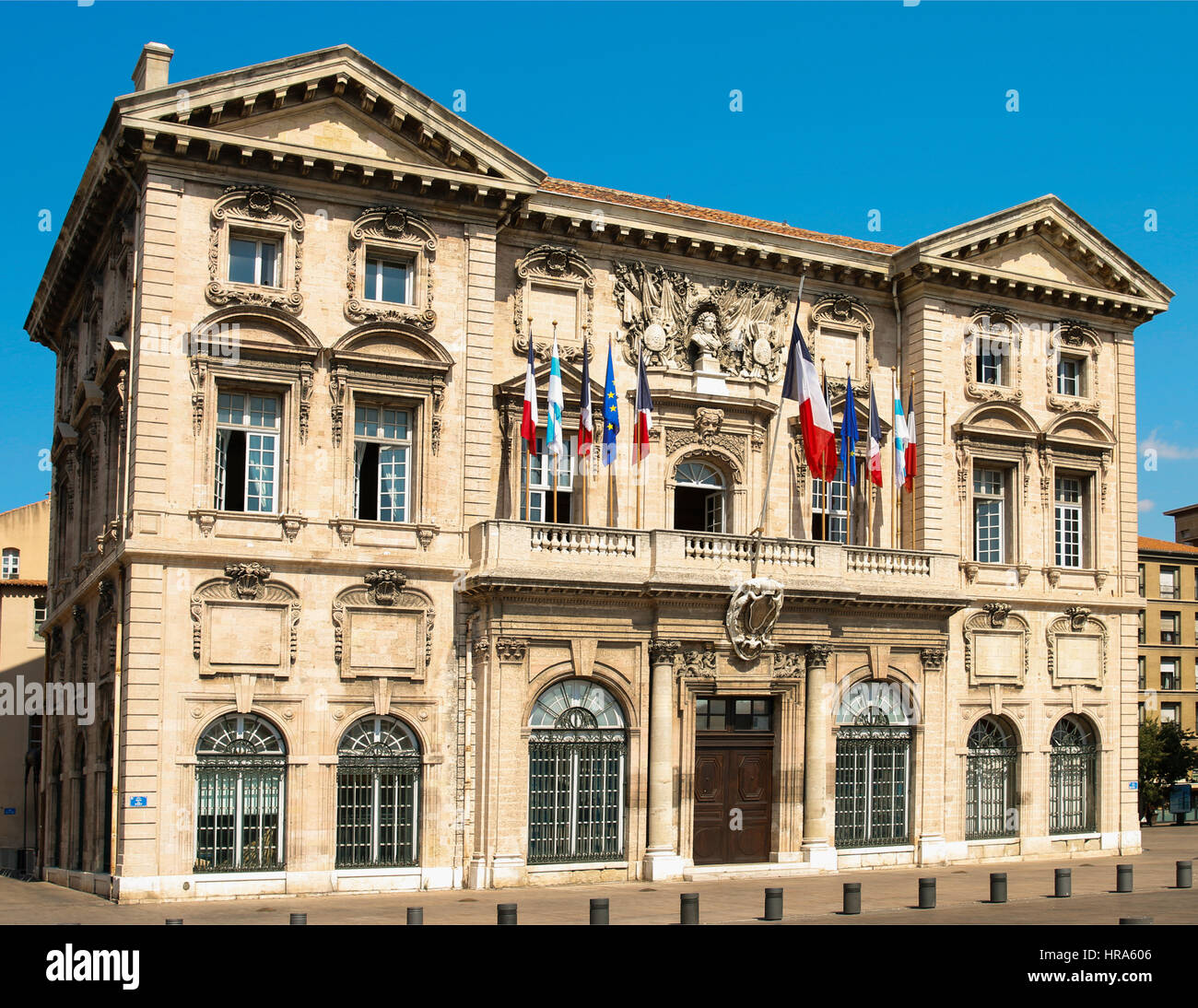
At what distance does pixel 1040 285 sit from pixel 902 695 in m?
10.6

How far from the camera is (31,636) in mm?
55469

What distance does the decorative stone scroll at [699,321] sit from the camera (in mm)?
31688

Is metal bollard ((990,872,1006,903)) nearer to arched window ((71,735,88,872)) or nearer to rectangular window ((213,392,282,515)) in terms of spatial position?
rectangular window ((213,392,282,515))

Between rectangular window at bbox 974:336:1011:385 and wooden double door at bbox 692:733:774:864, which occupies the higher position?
rectangular window at bbox 974:336:1011:385

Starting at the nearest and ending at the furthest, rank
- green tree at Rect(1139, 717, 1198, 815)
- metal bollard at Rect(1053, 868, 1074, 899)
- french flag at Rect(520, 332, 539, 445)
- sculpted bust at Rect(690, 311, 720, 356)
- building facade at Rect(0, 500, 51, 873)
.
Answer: metal bollard at Rect(1053, 868, 1074, 899) → french flag at Rect(520, 332, 539, 445) → sculpted bust at Rect(690, 311, 720, 356) → building facade at Rect(0, 500, 51, 873) → green tree at Rect(1139, 717, 1198, 815)

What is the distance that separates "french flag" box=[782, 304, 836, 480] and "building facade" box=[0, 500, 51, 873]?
32.8m

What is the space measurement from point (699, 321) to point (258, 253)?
963 cm

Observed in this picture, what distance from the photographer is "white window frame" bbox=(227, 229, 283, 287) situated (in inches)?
1092

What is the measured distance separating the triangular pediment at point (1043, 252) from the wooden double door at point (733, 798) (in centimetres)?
1182

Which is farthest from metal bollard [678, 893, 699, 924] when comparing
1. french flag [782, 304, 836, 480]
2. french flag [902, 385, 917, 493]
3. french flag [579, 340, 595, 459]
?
french flag [902, 385, 917, 493]

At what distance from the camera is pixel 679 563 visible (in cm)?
2941
